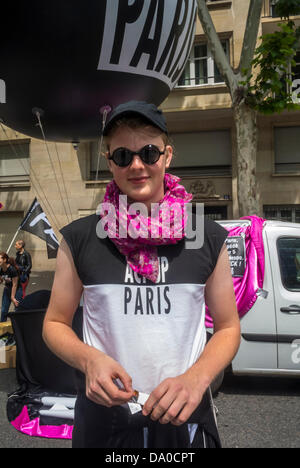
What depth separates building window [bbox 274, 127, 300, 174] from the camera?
42.7 ft

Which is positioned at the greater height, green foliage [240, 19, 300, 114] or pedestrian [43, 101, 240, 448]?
green foliage [240, 19, 300, 114]

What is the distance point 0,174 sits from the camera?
14805 mm

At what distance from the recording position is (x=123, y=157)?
3.90 ft

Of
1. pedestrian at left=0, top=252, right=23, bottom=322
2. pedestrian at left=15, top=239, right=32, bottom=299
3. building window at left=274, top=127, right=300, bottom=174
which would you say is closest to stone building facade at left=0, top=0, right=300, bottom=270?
building window at left=274, top=127, right=300, bottom=174

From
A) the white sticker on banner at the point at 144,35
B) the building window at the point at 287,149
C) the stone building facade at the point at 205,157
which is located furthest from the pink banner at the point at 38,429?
the building window at the point at 287,149

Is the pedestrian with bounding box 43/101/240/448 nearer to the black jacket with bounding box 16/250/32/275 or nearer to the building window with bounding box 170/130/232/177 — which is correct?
the black jacket with bounding box 16/250/32/275

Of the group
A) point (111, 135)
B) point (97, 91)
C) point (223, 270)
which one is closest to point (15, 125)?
point (97, 91)

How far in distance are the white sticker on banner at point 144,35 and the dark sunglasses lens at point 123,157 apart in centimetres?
191

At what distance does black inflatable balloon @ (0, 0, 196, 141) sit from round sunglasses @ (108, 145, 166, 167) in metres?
1.91

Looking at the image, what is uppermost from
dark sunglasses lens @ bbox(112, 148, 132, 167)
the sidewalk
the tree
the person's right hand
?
the tree

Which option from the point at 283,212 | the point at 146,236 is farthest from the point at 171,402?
the point at 283,212

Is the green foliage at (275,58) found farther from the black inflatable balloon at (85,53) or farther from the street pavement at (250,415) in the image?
the street pavement at (250,415)

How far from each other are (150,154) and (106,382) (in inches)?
27.1
